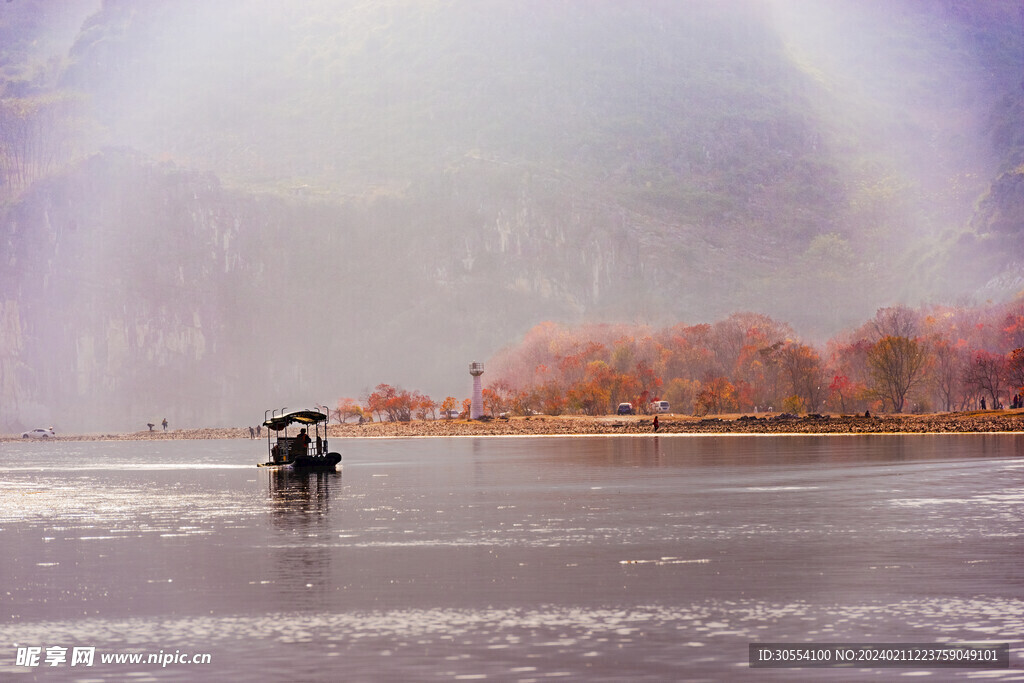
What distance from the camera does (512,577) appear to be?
114ft

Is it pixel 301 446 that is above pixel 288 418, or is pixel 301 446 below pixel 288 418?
below

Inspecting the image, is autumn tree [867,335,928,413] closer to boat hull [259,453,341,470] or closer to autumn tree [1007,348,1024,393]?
autumn tree [1007,348,1024,393]

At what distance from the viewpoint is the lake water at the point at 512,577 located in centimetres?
2462

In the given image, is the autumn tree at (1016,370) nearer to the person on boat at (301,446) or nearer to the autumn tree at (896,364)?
the autumn tree at (896,364)

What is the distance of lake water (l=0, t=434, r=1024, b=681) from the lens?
24617 millimetres

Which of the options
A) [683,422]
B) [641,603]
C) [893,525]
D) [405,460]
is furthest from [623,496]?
[683,422]

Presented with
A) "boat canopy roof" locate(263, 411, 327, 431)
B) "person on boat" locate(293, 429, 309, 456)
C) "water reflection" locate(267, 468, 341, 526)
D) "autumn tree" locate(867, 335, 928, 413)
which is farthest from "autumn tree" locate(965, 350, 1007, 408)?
"water reflection" locate(267, 468, 341, 526)

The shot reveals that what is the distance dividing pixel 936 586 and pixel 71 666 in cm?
2165

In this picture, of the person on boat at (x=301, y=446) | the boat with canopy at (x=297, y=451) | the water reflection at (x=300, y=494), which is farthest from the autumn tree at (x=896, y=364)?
the water reflection at (x=300, y=494)

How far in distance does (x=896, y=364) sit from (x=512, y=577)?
15967cm

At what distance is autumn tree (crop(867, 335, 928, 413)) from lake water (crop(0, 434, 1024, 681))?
4478 inches

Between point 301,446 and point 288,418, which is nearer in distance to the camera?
→ point 288,418

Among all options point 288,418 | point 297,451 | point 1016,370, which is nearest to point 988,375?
point 1016,370

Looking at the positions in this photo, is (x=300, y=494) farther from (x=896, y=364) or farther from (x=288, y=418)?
(x=896, y=364)
